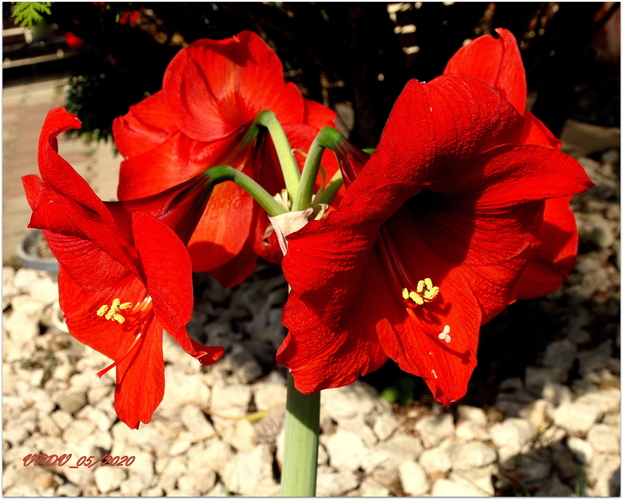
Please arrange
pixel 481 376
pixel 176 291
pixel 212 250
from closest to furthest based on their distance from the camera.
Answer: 1. pixel 176 291
2. pixel 212 250
3. pixel 481 376

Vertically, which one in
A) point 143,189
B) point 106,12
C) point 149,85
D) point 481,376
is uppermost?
point 106,12

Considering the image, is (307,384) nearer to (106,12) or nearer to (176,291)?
(176,291)

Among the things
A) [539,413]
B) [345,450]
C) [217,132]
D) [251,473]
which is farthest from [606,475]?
[217,132]

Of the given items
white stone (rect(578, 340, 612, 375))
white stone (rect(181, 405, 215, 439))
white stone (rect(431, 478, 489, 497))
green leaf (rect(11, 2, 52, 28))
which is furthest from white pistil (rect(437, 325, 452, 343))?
white stone (rect(578, 340, 612, 375))

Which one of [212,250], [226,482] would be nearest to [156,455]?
[226,482]

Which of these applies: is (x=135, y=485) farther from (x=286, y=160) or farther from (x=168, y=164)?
(x=286, y=160)

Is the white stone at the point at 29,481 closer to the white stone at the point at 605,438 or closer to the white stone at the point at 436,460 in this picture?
the white stone at the point at 436,460

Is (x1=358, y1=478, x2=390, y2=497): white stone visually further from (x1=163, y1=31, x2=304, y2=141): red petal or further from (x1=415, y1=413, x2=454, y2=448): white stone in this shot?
(x1=163, y1=31, x2=304, y2=141): red petal
